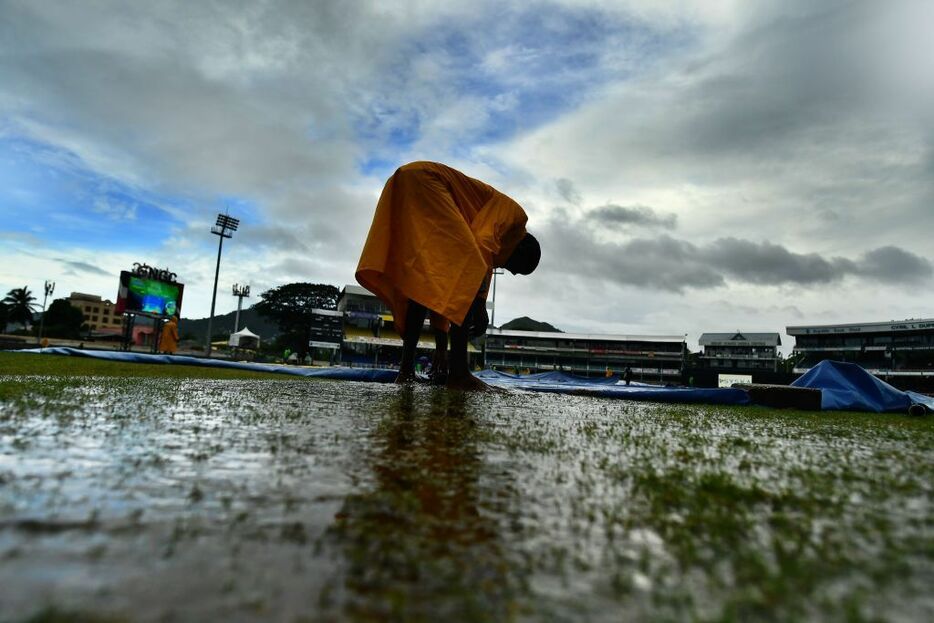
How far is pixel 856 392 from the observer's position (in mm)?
5410

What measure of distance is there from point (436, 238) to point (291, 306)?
58.3m

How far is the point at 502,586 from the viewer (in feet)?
1.72

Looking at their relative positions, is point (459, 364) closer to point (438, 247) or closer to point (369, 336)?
point (438, 247)

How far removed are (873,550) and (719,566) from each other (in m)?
0.24

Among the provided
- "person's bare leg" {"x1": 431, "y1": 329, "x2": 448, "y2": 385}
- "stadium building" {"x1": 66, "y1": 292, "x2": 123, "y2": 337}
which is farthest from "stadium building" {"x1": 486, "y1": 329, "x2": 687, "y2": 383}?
"stadium building" {"x1": 66, "y1": 292, "x2": 123, "y2": 337}

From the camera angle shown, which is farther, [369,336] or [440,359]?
[369,336]

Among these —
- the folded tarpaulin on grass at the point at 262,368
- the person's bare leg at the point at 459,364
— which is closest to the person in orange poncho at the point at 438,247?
the person's bare leg at the point at 459,364

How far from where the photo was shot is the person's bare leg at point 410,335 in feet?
13.6

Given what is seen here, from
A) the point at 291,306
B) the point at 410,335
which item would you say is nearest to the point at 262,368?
the point at 410,335

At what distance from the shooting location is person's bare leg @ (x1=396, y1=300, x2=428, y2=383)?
13.6ft

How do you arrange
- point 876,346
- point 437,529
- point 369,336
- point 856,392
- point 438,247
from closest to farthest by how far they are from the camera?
point 437,529, point 438,247, point 856,392, point 369,336, point 876,346

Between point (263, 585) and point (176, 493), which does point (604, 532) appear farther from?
point (176, 493)

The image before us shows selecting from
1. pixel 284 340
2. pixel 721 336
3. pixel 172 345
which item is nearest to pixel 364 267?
pixel 172 345

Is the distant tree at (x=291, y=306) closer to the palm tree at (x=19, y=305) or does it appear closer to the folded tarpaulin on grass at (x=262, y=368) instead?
the palm tree at (x=19, y=305)
